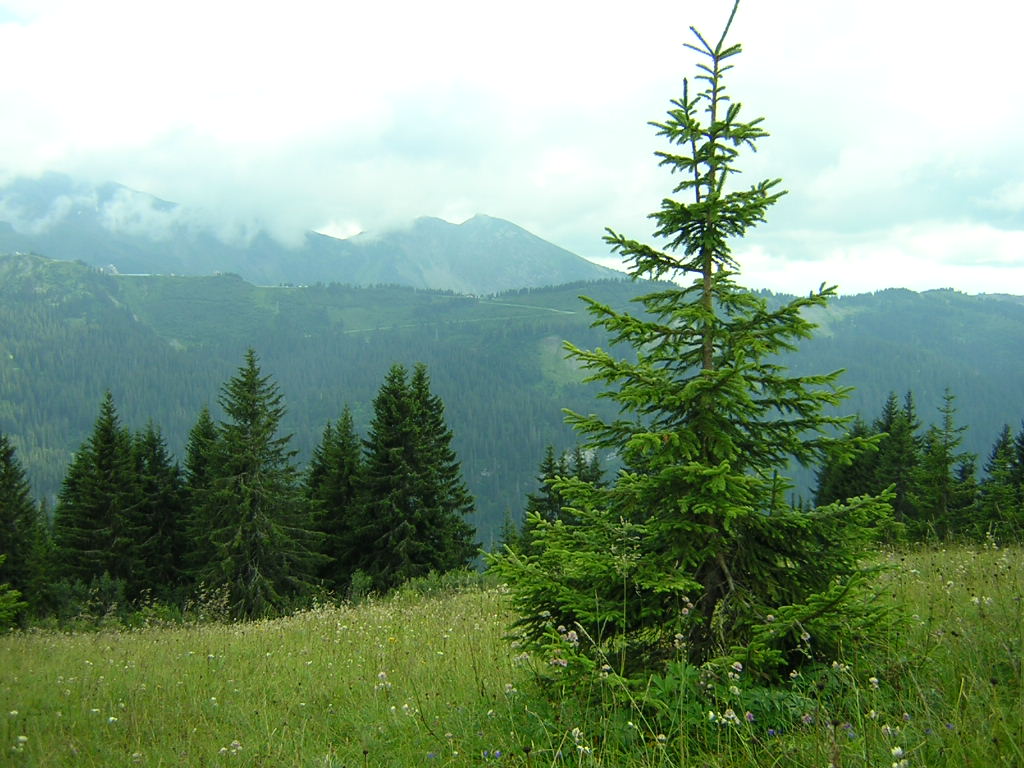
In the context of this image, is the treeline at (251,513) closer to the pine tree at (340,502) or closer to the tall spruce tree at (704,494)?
the pine tree at (340,502)

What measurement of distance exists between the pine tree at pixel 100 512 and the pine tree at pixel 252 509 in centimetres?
668

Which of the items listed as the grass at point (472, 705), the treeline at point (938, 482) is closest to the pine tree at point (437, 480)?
the treeline at point (938, 482)

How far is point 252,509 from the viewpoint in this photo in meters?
32.3

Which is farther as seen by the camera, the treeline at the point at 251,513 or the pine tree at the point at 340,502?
the pine tree at the point at 340,502

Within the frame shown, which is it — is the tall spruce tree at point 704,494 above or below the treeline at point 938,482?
above

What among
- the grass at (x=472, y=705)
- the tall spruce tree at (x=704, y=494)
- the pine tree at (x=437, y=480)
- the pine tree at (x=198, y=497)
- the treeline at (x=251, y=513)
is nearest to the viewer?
the grass at (x=472, y=705)

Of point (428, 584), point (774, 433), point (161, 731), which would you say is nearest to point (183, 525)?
point (428, 584)

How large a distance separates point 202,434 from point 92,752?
3564cm

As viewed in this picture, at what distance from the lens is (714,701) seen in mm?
3721

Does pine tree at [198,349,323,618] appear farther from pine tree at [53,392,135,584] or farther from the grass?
the grass

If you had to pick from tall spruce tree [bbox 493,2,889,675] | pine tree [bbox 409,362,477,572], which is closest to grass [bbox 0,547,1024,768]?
tall spruce tree [bbox 493,2,889,675]

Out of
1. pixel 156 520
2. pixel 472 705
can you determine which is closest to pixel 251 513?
pixel 156 520

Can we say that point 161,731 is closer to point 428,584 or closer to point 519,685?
point 519,685

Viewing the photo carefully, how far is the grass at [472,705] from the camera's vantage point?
3.05 metres
